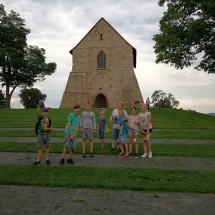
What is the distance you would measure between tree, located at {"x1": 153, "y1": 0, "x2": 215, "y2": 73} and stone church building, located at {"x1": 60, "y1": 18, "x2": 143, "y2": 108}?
50.2ft

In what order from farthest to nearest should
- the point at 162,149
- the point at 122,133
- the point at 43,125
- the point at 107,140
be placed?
the point at 107,140 → the point at 162,149 → the point at 122,133 → the point at 43,125

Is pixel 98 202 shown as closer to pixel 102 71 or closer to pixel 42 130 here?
pixel 42 130

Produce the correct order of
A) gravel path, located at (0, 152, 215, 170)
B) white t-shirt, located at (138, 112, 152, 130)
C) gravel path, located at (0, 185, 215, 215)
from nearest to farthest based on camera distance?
gravel path, located at (0, 185, 215, 215), gravel path, located at (0, 152, 215, 170), white t-shirt, located at (138, 112, 152, 130)

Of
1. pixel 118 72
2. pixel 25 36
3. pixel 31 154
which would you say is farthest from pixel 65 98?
pixel 31 154

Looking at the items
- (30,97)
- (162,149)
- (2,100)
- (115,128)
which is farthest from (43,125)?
(2,100)

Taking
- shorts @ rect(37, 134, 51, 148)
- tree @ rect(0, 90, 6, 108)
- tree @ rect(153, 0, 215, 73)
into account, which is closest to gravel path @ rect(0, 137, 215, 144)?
shorts @ rect(37, 134, 51, 148)

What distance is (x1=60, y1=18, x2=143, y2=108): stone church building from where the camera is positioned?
126 ft

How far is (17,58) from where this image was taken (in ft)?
125

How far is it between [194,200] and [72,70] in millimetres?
35947

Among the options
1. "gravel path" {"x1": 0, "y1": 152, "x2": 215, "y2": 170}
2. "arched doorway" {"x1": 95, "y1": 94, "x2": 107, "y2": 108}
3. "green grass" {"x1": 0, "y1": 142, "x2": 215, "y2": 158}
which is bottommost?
"gravel path" {"x1": 0, "y1": 152, "x2": 215, "y2": 170}

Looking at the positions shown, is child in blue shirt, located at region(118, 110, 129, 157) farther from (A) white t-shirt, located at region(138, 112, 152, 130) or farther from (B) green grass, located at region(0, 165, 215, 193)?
(B) green grass, located at region(0, 165, 215, 193)

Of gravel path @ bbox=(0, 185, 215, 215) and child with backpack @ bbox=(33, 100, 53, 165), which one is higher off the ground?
child with backpack @ bbox=(33, 100, 53, 165)

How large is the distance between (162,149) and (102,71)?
99.0ft

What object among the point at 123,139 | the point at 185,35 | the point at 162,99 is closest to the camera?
the point at 123,139
